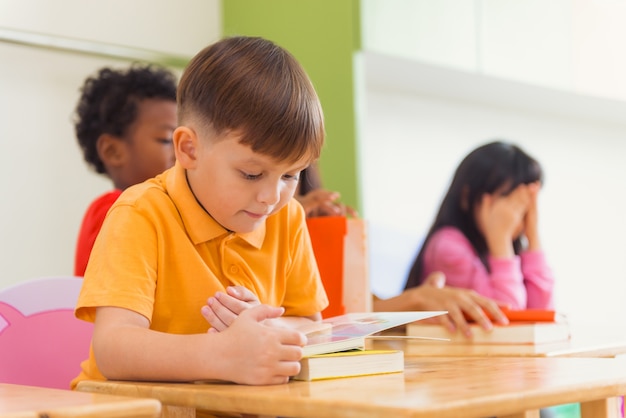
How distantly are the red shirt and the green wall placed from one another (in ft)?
2.03

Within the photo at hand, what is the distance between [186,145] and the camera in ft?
3.22

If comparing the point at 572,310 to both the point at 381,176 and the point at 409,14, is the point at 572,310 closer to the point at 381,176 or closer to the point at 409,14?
the point at 381,176

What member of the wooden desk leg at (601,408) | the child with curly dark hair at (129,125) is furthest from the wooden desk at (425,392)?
the child with curly dark hair at (129,125)

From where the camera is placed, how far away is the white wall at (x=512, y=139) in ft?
8.33

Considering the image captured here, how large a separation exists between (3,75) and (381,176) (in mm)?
1094

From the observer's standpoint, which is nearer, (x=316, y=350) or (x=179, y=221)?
(x=316, y=350)

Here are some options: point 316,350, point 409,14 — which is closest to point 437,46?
point 409,14

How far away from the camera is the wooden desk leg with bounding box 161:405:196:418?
781mm

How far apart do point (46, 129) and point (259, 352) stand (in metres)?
1.44

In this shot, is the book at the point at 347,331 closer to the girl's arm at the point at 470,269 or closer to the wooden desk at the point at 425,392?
the wooden desk at the point at 425,392

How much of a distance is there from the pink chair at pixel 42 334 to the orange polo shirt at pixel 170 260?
17cm

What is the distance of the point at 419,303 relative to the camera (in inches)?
59.3

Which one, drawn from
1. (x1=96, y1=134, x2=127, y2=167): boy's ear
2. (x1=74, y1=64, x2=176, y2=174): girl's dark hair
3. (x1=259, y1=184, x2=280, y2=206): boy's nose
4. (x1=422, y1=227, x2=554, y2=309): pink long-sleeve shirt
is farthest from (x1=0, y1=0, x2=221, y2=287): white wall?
(x1=259, y1=184, x2=280, y2=206): boy's nose

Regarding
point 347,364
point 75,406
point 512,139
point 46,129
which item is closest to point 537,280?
point 512,139
